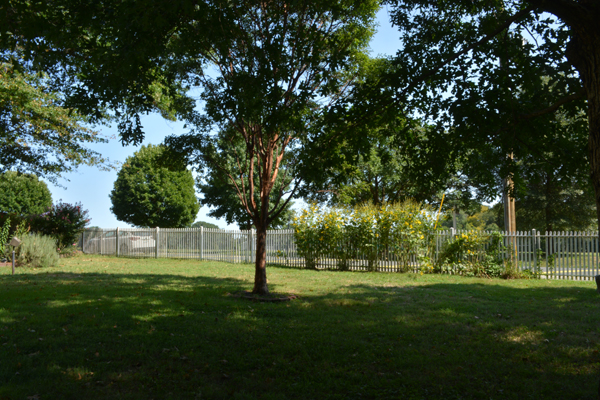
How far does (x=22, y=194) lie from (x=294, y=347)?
4402 centimetres

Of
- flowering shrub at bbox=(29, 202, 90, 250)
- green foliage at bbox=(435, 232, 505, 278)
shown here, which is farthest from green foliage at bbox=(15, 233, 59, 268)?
green foliage at bbox=(435, 232, 505, 278)

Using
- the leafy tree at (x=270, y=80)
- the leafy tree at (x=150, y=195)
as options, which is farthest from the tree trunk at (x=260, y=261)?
the leafy tree at (x=150, y=195)

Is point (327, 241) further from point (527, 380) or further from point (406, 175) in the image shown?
point (527, 380)

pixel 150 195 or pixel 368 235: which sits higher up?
pixel 150 195

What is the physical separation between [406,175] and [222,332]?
409cm

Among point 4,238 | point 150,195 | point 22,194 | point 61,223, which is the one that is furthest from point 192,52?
point 22,194

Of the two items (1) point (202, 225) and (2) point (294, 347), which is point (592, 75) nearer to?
(2) point (294, 347)

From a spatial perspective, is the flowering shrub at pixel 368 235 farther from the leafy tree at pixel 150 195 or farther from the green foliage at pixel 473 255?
the leafy tree at pixel 150 195

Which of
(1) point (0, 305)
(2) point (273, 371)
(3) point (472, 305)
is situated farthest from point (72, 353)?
(3) point (472, 305)

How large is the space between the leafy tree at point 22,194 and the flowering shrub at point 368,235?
31.3 m

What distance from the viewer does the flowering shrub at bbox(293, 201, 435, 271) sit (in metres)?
14.4

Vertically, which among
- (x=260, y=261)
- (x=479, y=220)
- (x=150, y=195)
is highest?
(x=150, y=195)

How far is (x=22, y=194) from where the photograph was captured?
40.5 m

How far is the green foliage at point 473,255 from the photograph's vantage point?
44.3 ft
